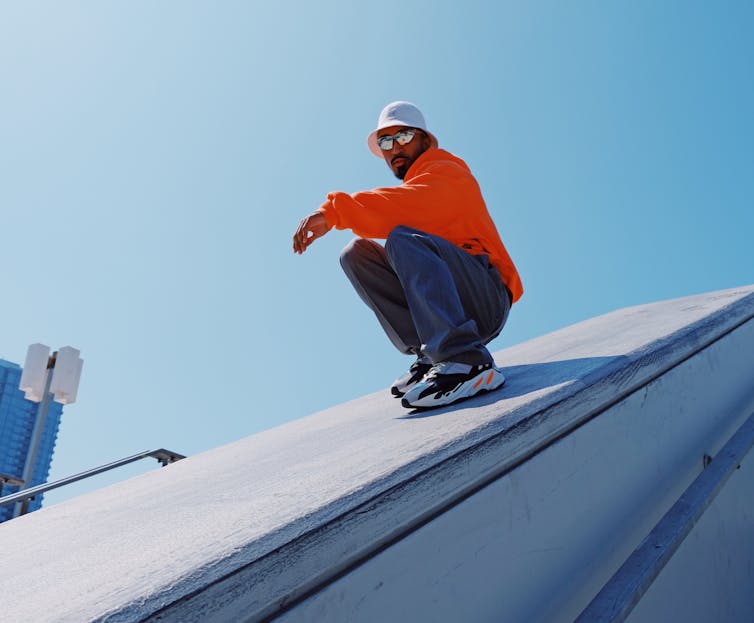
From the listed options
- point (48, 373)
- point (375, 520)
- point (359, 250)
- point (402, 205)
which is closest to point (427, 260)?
point (402, 205)

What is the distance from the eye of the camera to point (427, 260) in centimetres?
206

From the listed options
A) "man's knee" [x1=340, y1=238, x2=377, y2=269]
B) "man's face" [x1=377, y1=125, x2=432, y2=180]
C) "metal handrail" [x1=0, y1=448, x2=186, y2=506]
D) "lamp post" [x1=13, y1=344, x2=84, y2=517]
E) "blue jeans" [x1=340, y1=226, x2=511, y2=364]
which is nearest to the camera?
"blue jeans" [x1=340, y1=226, x2=511, y2=364]

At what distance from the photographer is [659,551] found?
4.19 ft

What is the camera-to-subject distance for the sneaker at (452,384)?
1.86 metres

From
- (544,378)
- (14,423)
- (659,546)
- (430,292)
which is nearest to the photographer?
(659,546)

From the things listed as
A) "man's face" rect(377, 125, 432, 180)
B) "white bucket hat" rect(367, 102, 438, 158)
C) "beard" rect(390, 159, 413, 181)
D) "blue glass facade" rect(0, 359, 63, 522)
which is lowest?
"blue glass facade" rect(0, 359, 63, 522)

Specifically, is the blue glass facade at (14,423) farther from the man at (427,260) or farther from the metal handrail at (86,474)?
the man at (427,260)

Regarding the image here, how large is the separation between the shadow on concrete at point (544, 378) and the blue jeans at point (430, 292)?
0.15 m

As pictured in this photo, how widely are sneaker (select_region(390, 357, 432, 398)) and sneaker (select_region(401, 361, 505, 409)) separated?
1.69 feet

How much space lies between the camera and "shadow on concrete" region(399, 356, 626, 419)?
1.59m

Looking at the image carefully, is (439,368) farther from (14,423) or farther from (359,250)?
(14,423)

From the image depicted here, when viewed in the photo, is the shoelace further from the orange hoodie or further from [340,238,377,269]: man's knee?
[340,238,377,269]: man's knee

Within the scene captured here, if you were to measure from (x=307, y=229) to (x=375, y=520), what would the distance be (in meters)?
1.34

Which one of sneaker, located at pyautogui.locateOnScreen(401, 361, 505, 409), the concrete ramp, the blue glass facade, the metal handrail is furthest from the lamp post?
the blue glass facade
